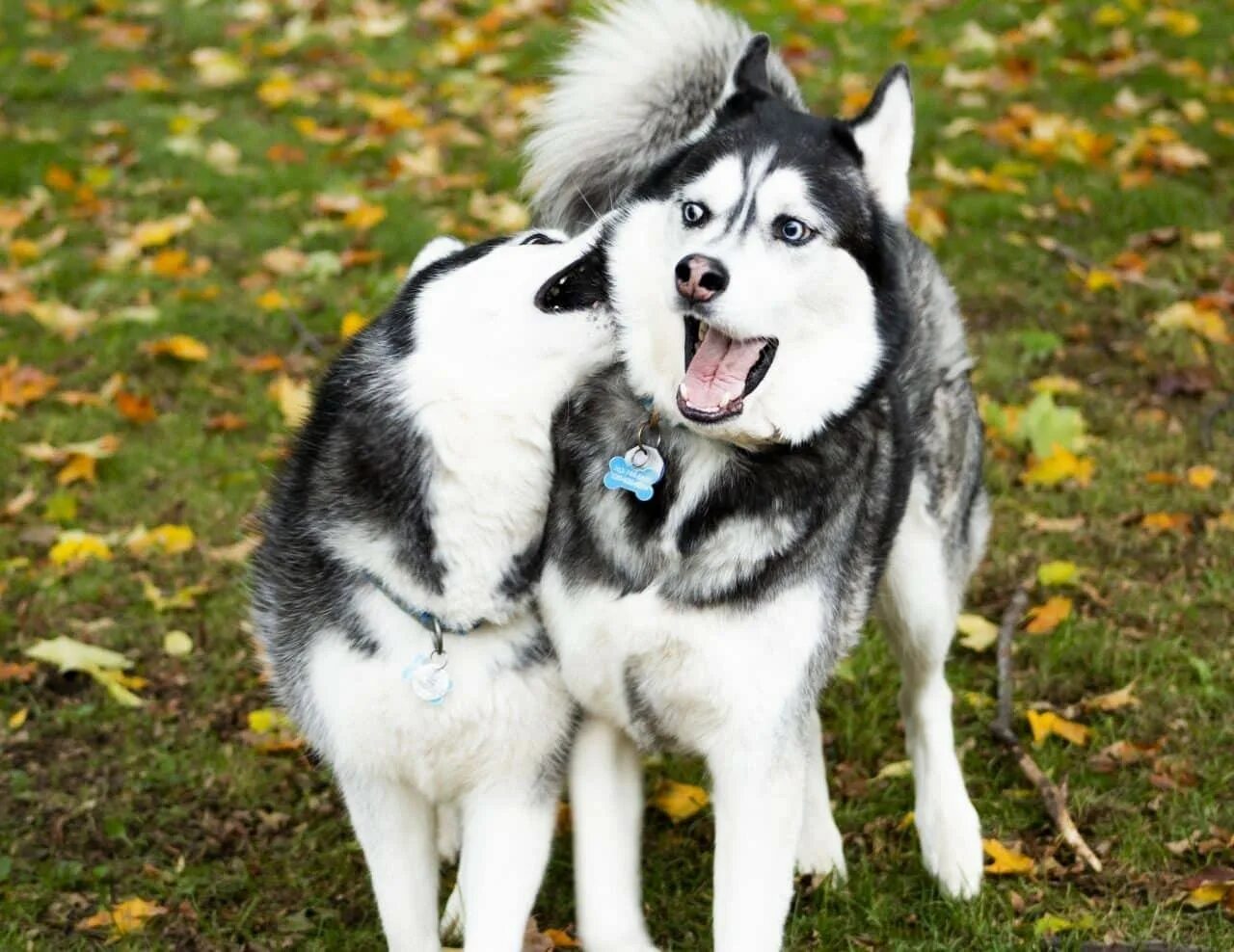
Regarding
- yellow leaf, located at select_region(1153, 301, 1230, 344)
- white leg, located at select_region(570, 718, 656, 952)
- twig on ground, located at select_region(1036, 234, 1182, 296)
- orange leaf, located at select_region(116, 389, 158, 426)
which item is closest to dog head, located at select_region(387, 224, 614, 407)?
white leg, located at select_region(570, 718, 656, 952)

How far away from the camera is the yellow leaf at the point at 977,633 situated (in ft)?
15.2

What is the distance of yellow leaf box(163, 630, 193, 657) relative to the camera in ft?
15.2

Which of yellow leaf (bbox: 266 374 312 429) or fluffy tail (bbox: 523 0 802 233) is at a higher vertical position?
fluffy tail (bbox: 523 0 802 233)

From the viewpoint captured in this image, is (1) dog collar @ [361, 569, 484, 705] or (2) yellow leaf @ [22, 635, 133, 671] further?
(2) yellow leaf @ [22, 635, 133, 671]

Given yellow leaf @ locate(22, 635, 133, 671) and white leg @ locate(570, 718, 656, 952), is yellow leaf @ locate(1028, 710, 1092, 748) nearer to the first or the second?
white leg @ locate(570, 718, 656, 952)

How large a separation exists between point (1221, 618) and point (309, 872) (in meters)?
2.69

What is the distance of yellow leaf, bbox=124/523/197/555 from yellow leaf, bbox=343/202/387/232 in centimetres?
250

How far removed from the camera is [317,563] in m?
3.20

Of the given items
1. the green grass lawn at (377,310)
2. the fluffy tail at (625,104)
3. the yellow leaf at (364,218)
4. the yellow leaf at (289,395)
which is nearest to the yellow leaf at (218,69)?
the green grass lawn at (377,310)

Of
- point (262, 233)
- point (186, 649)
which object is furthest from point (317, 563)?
point (262, 233)

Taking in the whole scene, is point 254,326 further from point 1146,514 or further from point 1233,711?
point 1233,711

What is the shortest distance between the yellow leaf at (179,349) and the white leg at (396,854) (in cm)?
337

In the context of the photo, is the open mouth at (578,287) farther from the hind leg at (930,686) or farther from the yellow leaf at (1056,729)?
the yellow leaf at (1056,729)

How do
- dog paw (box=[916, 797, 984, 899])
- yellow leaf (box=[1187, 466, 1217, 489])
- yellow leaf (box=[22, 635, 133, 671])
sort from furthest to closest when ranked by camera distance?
yellow leaf (box=[1187, 466, 1217, 489])
yellow leaf (box=[22, 635, 133, 671])
dog paw (box=[916, 797, 984, 899])
